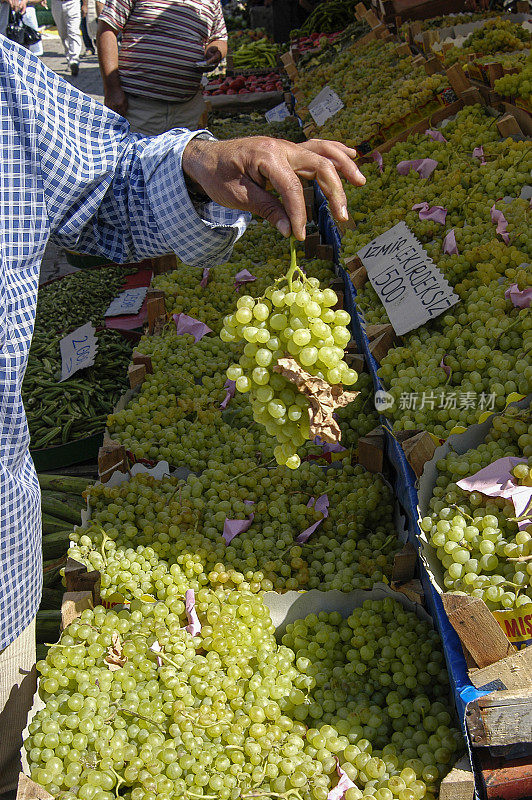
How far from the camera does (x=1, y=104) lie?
5.21ft

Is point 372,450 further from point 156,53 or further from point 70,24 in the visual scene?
point 70,24

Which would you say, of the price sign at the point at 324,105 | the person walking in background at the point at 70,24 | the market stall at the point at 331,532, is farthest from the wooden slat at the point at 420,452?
the person walking in background at the point at 70,24

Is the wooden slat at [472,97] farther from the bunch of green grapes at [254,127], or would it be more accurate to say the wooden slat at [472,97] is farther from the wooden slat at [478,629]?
the wooden slat at [478,629]

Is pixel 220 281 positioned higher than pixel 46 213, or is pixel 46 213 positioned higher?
pixel 46 213

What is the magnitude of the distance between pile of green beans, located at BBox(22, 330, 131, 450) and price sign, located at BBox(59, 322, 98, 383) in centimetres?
10

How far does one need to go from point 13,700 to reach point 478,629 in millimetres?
1315

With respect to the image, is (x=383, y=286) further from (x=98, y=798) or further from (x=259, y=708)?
(x=98, y=798)

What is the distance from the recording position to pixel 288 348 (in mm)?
1374

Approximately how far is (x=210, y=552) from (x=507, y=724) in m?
1.03

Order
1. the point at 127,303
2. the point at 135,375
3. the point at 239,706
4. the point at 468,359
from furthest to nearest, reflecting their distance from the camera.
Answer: the point at 127,303 → the point at 135,375 → the point at 468,359 → the point at 239,706

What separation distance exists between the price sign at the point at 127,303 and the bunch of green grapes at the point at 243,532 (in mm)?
2165

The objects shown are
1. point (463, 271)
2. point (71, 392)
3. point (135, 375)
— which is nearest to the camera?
point (463, 271)

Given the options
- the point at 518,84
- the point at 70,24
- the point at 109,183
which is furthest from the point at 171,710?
the point at 70,24

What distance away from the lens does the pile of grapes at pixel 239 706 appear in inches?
58.1
